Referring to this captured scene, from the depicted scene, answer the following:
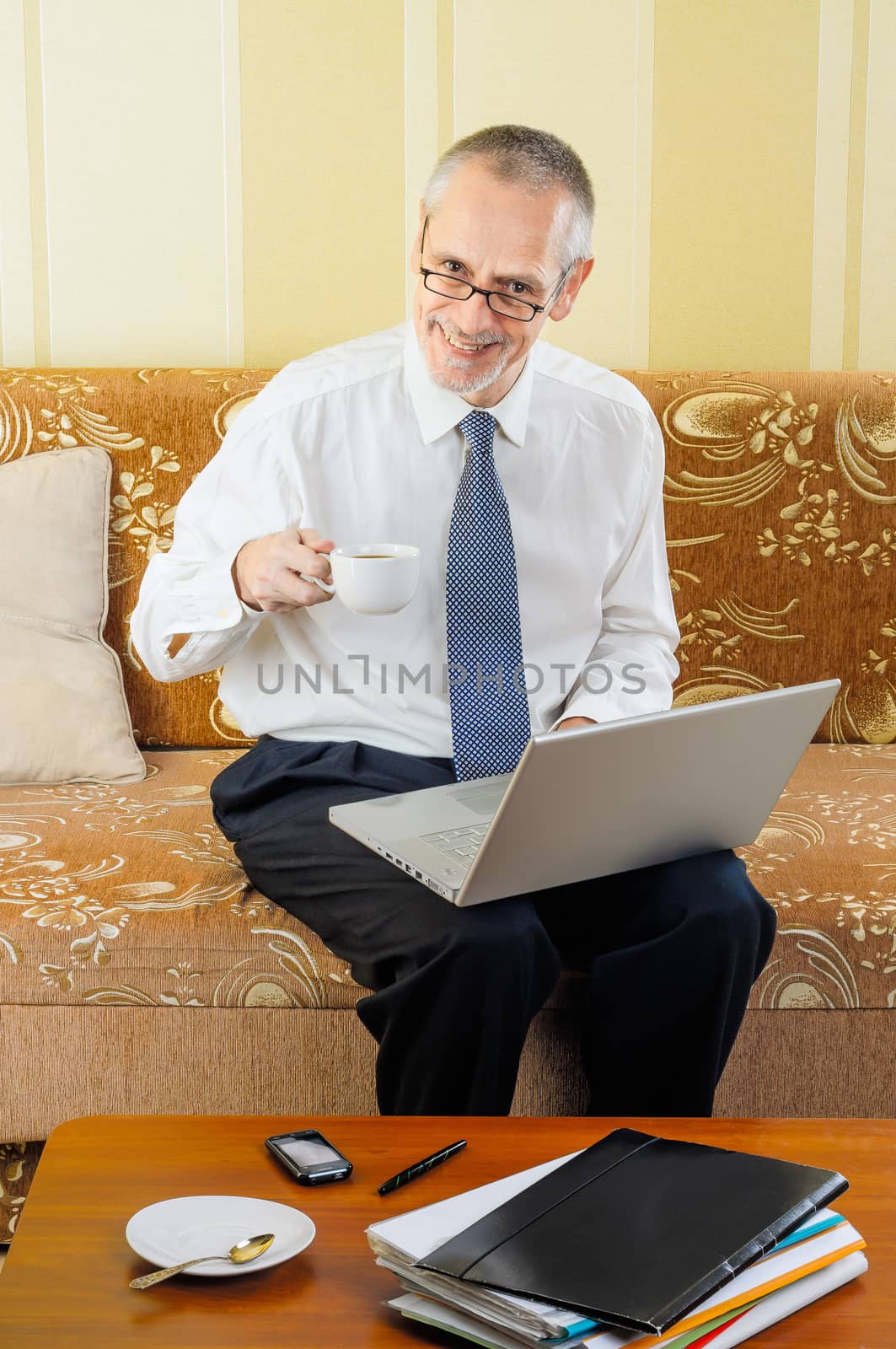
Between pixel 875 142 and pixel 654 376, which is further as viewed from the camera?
pixel 875 142

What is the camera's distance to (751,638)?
204cm

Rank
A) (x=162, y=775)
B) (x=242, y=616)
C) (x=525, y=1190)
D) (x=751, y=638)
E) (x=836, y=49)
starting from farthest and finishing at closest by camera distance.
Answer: (x=836, y=49) → (x=751, y=638) → (x=162, y=775) → (x=242, y=616) → (x=525, y=1190)

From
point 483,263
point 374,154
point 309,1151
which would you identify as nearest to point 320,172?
point 374,154

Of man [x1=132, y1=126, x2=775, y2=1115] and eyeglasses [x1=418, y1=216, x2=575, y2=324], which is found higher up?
eyeglasses [x1=418, y1=216, x2=575, y2=324]

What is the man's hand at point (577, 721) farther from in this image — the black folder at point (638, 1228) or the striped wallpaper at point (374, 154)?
the striped wallpaper at point (374, 154)

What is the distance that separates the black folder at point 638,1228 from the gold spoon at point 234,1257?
11 centimetres

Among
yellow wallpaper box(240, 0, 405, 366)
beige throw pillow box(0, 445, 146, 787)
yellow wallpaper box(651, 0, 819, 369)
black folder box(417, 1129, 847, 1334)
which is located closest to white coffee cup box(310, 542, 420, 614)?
black folder box(417, 1129, 847, 1334)

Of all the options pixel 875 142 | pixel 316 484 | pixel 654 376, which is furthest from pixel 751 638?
pixel 875 142

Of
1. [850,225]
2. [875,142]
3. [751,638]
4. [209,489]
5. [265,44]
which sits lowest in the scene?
[751,638]

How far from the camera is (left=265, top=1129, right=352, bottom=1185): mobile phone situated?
2.94ft

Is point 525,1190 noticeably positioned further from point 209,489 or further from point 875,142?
point 875,142

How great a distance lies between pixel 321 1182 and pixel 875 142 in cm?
207

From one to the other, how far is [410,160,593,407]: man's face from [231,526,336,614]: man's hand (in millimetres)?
315

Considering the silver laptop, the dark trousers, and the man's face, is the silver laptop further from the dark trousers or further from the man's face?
the man's face
